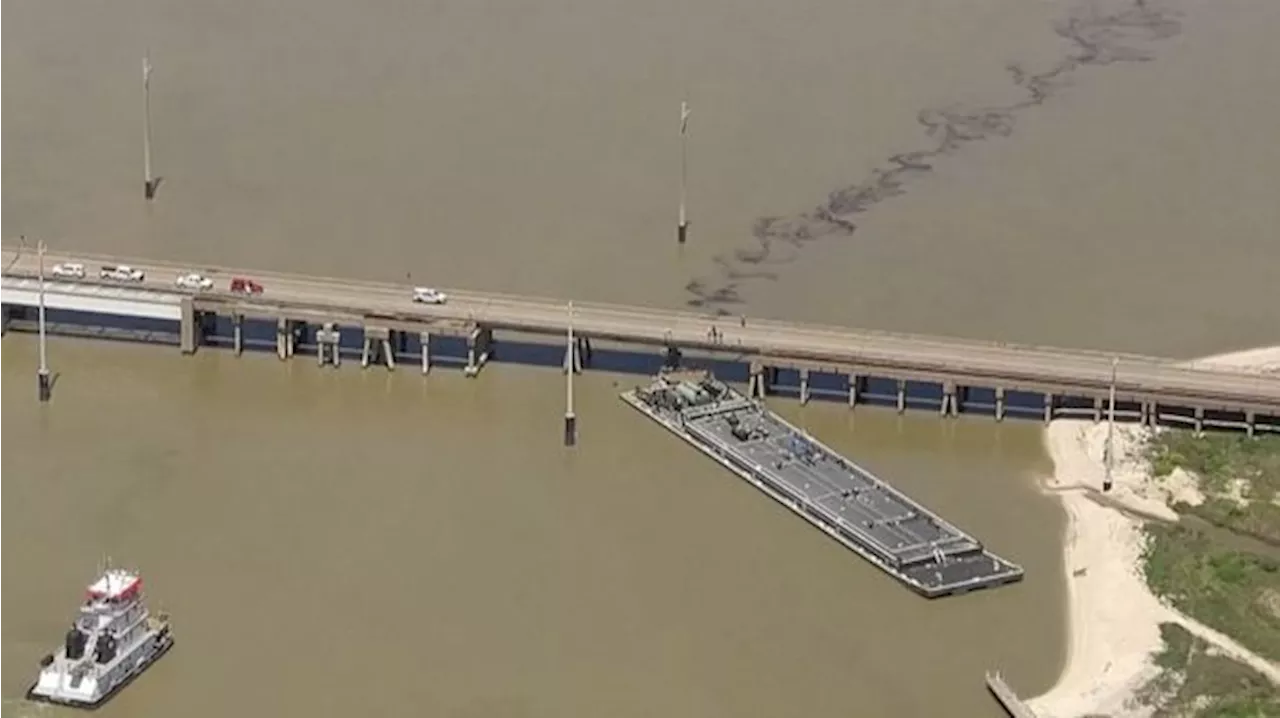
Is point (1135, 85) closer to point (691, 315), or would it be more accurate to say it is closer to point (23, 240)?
point (691, 315)

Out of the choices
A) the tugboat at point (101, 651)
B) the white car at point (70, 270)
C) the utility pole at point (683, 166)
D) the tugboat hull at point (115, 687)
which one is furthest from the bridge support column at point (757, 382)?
the tugboat at point (101, 651)

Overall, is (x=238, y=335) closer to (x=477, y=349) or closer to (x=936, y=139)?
(x=477, y=349)

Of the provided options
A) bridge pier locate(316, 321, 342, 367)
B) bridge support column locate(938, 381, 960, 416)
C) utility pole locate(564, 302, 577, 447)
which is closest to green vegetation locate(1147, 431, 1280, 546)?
bridge support column locate(938, 381, 960, 416)

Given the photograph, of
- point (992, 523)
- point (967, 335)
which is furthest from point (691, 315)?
point (992, 523)

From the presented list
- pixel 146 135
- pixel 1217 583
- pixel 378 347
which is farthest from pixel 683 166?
pixel 1217 583

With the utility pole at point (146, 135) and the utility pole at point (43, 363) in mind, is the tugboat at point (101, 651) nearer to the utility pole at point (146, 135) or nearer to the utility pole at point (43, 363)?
the utility pole at point (43, 363)
